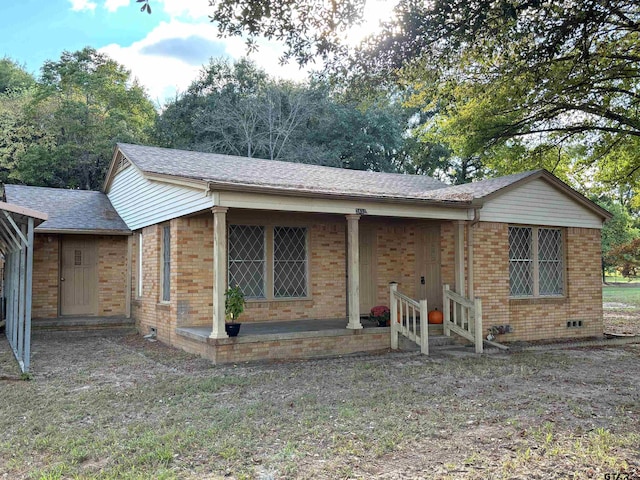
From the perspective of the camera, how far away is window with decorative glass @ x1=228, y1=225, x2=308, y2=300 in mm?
10812

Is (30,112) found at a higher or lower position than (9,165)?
higher

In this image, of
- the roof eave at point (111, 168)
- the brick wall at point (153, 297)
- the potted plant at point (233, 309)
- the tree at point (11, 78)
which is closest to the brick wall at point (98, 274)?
the brick wall at point (153, 297)

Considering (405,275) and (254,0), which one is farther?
(405,275)

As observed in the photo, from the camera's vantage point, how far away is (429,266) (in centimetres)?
1189

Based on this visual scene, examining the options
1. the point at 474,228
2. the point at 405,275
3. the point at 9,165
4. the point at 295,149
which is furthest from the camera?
the point at 295,149

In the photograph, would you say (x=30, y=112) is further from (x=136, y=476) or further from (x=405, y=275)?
(x=136, y=476)

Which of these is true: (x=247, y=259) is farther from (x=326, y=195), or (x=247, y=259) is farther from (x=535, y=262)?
(x=535, y=262)

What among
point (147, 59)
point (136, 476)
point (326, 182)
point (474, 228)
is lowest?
point (136, 476)

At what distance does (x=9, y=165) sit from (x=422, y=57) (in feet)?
68.1

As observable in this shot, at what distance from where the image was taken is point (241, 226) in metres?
10.9

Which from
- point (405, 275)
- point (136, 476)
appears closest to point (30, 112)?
point (405, 275)

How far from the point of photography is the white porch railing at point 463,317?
9836mm

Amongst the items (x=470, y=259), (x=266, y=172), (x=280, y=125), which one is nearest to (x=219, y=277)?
(x=470, y=259)

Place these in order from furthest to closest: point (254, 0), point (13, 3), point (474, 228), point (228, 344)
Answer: point (13, 3), point (474, 228), point (228, 344), point (254, 0)
